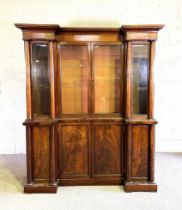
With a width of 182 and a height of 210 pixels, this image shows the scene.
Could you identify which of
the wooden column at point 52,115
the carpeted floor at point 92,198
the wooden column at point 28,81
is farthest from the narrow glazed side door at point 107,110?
the wooden column at point 28,81

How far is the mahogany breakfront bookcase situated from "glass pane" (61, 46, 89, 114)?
1 cm

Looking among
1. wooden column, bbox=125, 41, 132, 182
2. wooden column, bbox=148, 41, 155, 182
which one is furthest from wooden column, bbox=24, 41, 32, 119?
wooden column, bbox=148, 41, 155, 182

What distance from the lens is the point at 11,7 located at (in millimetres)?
4082

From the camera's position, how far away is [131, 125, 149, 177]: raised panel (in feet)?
9.53

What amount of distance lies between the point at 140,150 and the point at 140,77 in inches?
37.7

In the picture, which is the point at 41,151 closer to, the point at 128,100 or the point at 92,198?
the point at 92,198

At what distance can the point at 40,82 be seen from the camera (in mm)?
2908

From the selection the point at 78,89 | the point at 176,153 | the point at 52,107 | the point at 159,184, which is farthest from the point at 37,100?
the point at 176,153

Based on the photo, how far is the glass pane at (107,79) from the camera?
10.0ft

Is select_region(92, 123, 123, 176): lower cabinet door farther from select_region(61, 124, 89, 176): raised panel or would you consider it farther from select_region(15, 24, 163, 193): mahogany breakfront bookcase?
select_region(61, 124, 89, 176): raised panel

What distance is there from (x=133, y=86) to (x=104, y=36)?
76 cm

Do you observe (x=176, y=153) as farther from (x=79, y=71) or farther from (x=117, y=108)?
(x=79, y=71)

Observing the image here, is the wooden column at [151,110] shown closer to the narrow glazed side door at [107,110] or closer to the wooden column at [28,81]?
the narrow glazed side door at [107,110]

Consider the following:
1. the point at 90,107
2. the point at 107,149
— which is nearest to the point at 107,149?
the point at 107,149
